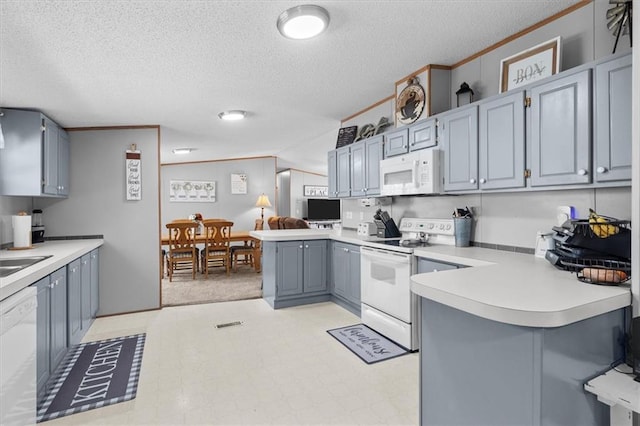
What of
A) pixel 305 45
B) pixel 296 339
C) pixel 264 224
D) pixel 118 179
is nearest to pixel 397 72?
pixel 305 45

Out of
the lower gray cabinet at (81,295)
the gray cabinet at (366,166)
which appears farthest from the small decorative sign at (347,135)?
the lower gray cabinet at (81,295)

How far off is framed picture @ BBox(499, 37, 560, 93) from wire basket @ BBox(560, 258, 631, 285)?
1215mm

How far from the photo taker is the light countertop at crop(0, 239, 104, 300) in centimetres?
172

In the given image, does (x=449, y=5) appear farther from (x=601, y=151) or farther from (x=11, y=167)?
(x=11, y=167)

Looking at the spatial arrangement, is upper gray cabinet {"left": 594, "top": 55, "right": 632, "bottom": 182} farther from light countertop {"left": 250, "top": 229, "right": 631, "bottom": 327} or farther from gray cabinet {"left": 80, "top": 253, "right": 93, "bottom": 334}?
gray cabinet {"left": 80, "top": 253, "right": 93, "bottom": 334}

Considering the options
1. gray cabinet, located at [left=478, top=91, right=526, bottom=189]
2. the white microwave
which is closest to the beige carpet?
the white microwave

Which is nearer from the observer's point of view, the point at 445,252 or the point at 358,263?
the point at 445,252

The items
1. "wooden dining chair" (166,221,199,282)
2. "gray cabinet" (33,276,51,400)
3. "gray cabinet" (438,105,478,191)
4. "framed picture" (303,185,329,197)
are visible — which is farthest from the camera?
"framed picture" (303,185,329,197)

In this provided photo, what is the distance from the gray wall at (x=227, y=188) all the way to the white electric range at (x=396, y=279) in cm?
550

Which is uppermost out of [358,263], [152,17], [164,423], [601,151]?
[152,17]

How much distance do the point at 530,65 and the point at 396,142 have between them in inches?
50.5

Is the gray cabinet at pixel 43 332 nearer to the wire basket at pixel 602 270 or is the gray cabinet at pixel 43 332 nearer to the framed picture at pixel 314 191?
the wire basket at pixel 602 270

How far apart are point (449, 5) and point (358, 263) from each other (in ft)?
7.93

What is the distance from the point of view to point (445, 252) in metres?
2.52
